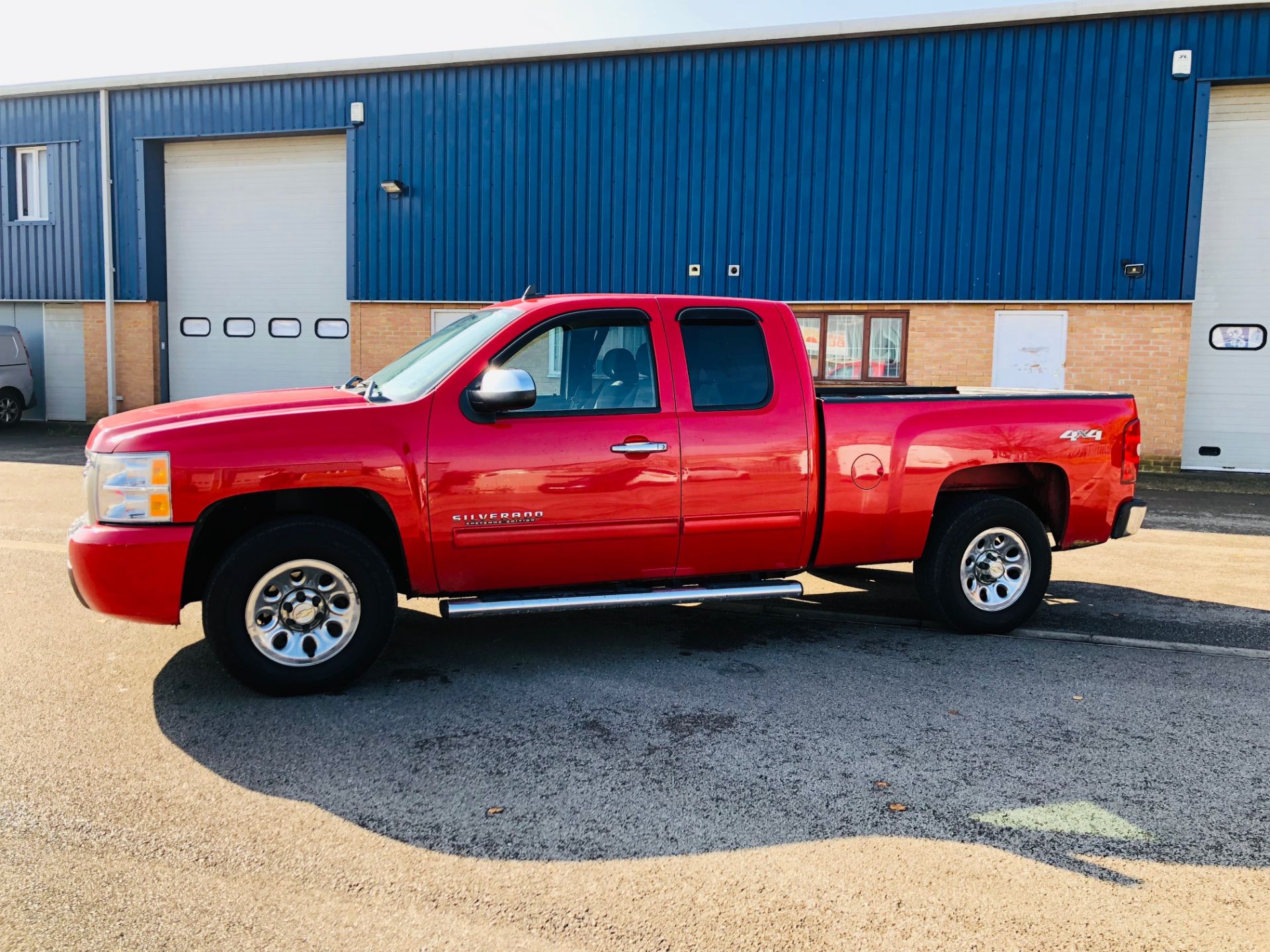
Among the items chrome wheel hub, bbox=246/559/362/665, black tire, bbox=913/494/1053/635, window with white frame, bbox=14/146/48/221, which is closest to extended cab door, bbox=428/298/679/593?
chrome wheel hub, bbox=246/559/362/665

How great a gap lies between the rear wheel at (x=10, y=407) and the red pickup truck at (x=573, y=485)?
1700cm

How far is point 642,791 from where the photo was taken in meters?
3.73

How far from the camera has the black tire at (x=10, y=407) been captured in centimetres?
1936

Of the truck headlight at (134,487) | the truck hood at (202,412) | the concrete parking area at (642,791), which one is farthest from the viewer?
the truck hood at (202,412)

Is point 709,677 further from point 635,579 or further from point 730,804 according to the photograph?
point 730,804

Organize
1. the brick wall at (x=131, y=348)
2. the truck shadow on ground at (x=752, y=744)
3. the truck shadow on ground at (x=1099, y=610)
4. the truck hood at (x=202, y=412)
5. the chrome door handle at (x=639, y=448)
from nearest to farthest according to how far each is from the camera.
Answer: the truck shadow on ground at (x=752, y=744) < the truck hood at (x=202, y=412) < the chrome door handle at (x=639, y=448) < the truck shadow on ground at (x=1099, y=610) < the brick wall at (x=131, y=348)

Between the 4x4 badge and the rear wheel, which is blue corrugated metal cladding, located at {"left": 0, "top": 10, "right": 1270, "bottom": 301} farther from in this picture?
the 4x4 badge

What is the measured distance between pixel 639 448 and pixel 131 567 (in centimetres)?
238

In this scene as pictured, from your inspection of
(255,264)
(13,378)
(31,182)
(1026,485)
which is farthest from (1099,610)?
(31,182)

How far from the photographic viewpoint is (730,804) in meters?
3.63

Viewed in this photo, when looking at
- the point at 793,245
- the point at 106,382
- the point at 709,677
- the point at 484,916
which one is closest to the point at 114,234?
the point at 106,382

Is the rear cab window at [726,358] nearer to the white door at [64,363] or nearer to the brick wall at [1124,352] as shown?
the brick wall at [1124,352]

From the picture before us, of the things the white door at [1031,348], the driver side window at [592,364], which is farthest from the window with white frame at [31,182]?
the driver side window at [592,364]

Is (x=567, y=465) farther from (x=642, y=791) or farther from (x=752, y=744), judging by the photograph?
(x=642, y=791)
